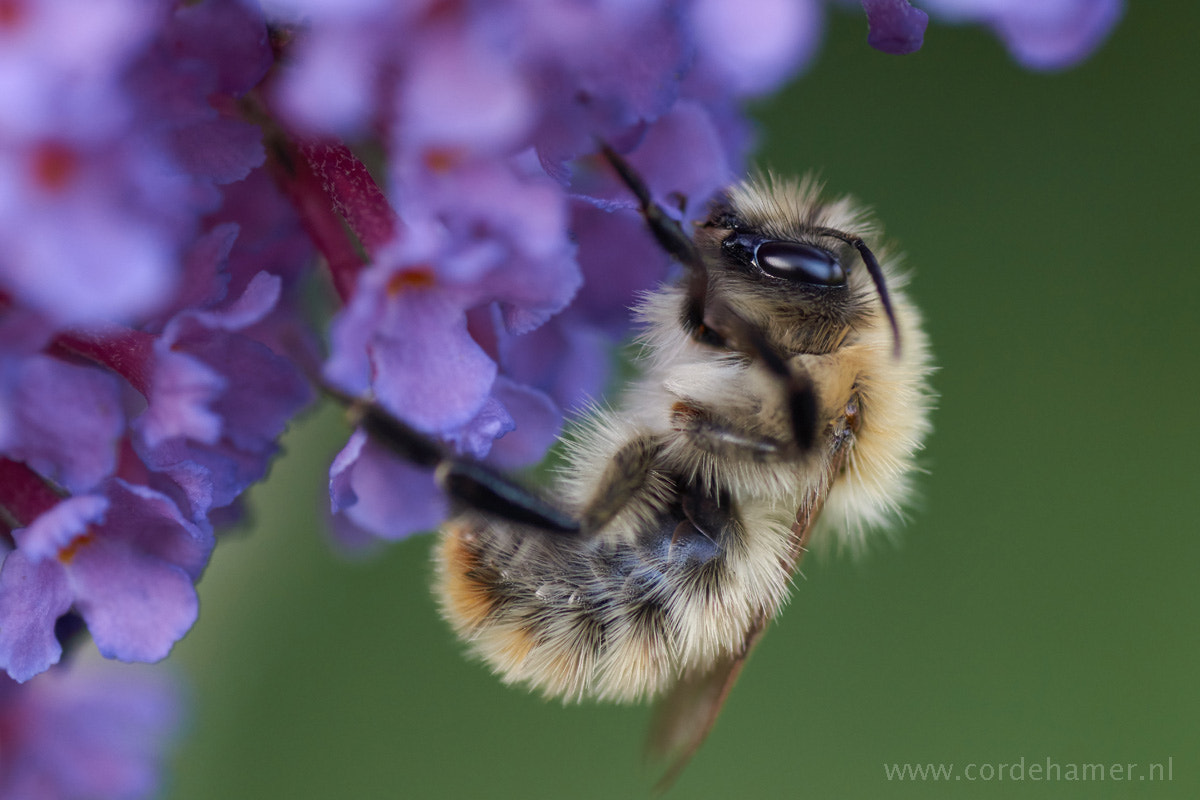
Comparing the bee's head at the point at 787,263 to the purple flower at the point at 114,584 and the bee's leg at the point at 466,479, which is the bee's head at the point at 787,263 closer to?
the bee's leg at the point at 466,479

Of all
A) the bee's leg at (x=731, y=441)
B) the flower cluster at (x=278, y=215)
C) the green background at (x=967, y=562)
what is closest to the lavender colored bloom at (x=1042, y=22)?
the flower cluster at (x=278, y=215)

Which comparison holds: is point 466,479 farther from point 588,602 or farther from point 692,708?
point 692,708

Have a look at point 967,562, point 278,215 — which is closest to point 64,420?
point 278,215

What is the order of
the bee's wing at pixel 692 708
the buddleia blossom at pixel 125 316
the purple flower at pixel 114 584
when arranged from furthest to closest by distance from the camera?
the bee's wing at pixel 692 708 < the purple flower at pixel 114 584 < the buddleia blossom at pixel 125 316

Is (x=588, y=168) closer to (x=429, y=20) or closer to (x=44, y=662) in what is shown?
(x=429, y=20)

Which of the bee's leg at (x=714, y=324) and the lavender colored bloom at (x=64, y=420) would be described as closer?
the lavender colored bloom at (x=64, y=420)

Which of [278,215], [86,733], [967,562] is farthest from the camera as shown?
[967,562]
